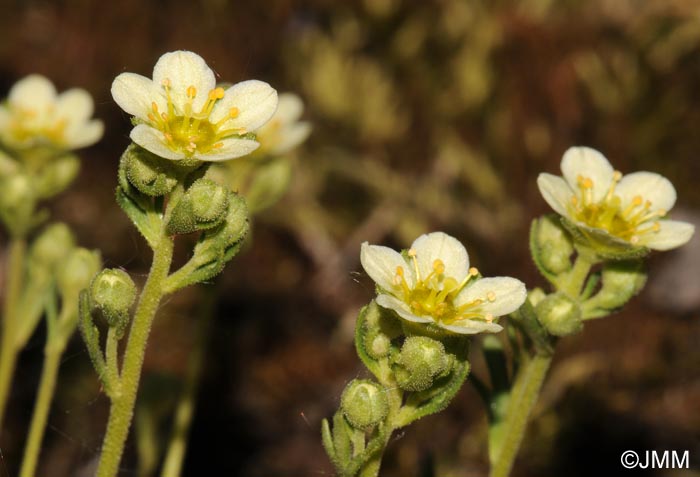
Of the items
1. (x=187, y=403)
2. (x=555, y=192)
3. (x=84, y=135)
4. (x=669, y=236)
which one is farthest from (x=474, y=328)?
(x=84, y=135)

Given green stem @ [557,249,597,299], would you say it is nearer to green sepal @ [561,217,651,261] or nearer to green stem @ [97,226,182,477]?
green sepal @ [561,217,651,261]

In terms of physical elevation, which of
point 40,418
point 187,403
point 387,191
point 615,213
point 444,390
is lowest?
point 387,191

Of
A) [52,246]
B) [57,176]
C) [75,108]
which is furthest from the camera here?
[75,108]

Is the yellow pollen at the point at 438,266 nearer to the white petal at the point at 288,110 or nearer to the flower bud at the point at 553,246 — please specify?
the flower bud at the point at 553,246

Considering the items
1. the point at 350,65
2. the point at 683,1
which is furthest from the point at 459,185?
the point at 683,1

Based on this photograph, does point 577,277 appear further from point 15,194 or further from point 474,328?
point 15,194

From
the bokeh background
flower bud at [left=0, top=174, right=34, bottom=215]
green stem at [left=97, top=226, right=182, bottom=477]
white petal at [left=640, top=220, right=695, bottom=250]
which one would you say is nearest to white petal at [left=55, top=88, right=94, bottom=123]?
the bokeh background

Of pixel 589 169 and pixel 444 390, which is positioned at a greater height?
pixel 589 169
